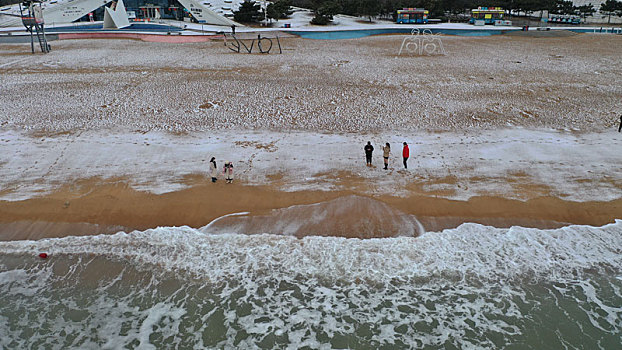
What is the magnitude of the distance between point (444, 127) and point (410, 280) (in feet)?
34.9

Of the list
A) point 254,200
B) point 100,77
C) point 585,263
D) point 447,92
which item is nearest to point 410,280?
point 585,263

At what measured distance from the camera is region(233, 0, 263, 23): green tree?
61.2m

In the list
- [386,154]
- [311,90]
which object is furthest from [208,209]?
[311,90]

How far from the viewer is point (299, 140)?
16.7 metres

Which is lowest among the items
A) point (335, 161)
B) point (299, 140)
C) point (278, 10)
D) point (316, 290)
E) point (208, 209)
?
point (316, 290)

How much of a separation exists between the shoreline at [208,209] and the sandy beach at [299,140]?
5 cm

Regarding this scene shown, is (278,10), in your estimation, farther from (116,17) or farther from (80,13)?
(80,13)

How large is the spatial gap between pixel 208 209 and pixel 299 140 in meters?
5.95

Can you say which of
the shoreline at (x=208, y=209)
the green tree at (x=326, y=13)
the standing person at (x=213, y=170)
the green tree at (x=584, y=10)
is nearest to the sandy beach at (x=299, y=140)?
the shoreline at (x=208, y=209)

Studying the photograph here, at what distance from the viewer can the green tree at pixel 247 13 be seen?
201 feet

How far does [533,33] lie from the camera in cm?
4972

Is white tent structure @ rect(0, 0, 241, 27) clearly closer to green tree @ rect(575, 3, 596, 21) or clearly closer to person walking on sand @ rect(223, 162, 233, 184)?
person walking on sand @ rect(223, 162, 233, 184)

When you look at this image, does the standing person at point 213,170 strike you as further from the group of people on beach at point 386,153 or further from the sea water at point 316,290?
the group of people on beach at point 386,153

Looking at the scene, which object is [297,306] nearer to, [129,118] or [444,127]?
[444,127]
